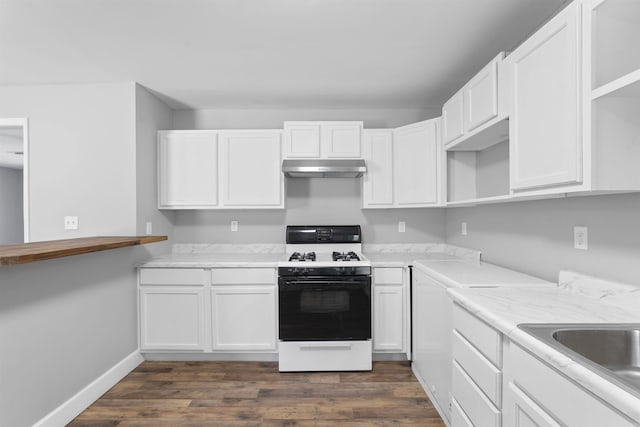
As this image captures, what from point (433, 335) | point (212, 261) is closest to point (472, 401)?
→ point (433, 335)

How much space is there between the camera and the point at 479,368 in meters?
1.48

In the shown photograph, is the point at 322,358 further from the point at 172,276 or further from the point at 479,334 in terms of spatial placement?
the point at 479,334

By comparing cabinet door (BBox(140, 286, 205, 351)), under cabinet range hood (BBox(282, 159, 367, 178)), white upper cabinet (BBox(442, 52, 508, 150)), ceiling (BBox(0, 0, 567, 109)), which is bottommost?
cabinet door (BBox(140, 286, 205, 351))

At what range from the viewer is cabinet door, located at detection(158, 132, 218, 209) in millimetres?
3217

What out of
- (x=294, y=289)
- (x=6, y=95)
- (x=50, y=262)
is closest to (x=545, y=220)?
(x=294, y=289)

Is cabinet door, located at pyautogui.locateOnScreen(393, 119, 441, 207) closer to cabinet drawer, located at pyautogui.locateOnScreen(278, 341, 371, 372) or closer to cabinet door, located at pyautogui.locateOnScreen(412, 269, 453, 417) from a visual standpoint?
cabinet door, located at pyautogui.locateOnScreen(412, 269, 453, 417)

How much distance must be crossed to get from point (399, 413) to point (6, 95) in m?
4.08

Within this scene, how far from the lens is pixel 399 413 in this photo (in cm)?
222

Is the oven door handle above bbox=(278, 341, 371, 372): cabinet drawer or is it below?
above

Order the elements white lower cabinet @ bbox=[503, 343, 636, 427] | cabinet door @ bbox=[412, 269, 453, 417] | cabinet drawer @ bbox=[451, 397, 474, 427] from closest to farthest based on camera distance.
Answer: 1. white lower cabinet @ bbox=[503, 343, 636, 427]
2. cabinet drawer @ bbox=[451, 397, 474, 427]
3. cabinet door @ bbox=[412, 269, 453, 417]

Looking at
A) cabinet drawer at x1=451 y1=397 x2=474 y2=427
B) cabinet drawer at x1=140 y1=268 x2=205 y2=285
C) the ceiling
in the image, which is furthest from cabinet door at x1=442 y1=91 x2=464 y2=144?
cabinet drawer at x1=140 y1=268 x2=205 y2=285

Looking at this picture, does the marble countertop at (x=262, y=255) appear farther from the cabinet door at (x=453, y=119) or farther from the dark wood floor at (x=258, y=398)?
the cabinet door at (x=453, y=119)

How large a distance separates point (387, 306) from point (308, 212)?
127 cm

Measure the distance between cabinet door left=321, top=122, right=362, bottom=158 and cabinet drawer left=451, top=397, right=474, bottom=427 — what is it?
7.04 ft
